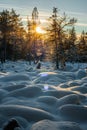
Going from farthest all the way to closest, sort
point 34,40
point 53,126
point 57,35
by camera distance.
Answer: point 34,40 → point 57,35 → point 53,126

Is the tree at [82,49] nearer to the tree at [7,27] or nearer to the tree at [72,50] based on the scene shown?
the tree at [72,50]

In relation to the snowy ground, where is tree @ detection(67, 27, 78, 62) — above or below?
below

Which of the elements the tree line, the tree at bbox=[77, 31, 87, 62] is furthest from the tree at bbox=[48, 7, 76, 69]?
the tree at bbox=[77, 31, 87, 62]

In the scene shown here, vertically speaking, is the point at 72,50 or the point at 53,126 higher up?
the point at 53,126

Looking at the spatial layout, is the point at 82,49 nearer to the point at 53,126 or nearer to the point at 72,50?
the point at 72,50

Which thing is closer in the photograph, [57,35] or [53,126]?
[53,126]

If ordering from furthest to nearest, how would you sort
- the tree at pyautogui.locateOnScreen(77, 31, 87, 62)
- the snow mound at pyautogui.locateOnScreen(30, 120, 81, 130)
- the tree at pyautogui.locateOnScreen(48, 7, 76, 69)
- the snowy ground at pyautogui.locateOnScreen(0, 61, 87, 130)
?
the tree at pyautogui.locateOnScreen(77, 31, 87, 62) < the tree at pyautogui.locateOnScreen(48, 7, 76, 69) < the snowy ground at pyautogui.locateOnScreen(0, 61, 87, 130) < the snow mound at pyautogui.locateOnScreen(30, 120, 81, 130)

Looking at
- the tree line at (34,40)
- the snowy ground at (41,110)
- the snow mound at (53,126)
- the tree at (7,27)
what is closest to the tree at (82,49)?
the tree line at (34,40)

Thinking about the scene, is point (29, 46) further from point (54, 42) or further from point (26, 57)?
point (54, 42)

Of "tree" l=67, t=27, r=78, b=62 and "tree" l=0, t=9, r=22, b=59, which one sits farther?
"tree" l=67, t=27, r=78, b=62

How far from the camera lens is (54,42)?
34531mm

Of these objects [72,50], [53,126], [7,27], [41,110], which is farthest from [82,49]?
[53,126]

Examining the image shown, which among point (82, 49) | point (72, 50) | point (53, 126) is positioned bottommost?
point (82, 49)

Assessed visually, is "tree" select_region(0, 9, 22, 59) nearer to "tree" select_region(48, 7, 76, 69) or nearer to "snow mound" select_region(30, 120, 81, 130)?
"tree" select_region(48, 7, 76, 69)
